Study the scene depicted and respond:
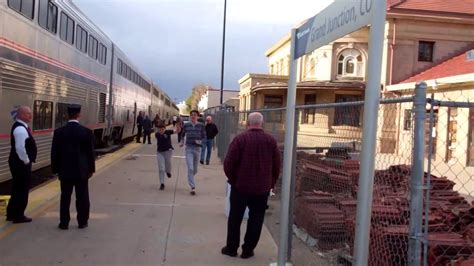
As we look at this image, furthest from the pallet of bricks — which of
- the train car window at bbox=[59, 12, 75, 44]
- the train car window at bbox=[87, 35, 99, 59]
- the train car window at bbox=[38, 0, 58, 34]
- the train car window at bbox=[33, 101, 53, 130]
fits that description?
the train car window at bbox=[87, 35, 99, 59]

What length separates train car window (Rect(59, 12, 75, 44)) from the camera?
1232 centimetres

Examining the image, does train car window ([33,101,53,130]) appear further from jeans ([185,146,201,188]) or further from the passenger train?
jeans ([185,146,201,188])

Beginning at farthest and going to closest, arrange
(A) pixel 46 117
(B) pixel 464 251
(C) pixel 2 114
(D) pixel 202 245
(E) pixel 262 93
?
(E) pixel 262 93 → (A) pixel 46 117 → (C) pixel 2 114 → (D) pixel 202 245 → (B) pixel 464 251

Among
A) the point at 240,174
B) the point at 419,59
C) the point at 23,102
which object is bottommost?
the point at 240,174

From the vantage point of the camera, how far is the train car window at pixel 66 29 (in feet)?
40.4

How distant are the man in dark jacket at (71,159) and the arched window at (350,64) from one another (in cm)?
3051

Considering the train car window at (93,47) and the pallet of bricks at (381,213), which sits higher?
the train car window at (93,47)

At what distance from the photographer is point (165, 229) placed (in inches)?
303

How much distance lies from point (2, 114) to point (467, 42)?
29.8m

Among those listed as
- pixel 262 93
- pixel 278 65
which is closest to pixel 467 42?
pixel 262 93

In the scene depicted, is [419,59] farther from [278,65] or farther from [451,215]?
[451,215]

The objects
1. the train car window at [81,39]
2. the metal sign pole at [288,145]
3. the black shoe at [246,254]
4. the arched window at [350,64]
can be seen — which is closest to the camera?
the metal sign pole at [288,145]

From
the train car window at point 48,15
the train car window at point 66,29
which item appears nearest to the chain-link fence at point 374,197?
the train car window at point 48,15

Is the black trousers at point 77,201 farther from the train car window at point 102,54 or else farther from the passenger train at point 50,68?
the train car window at point 102,54
